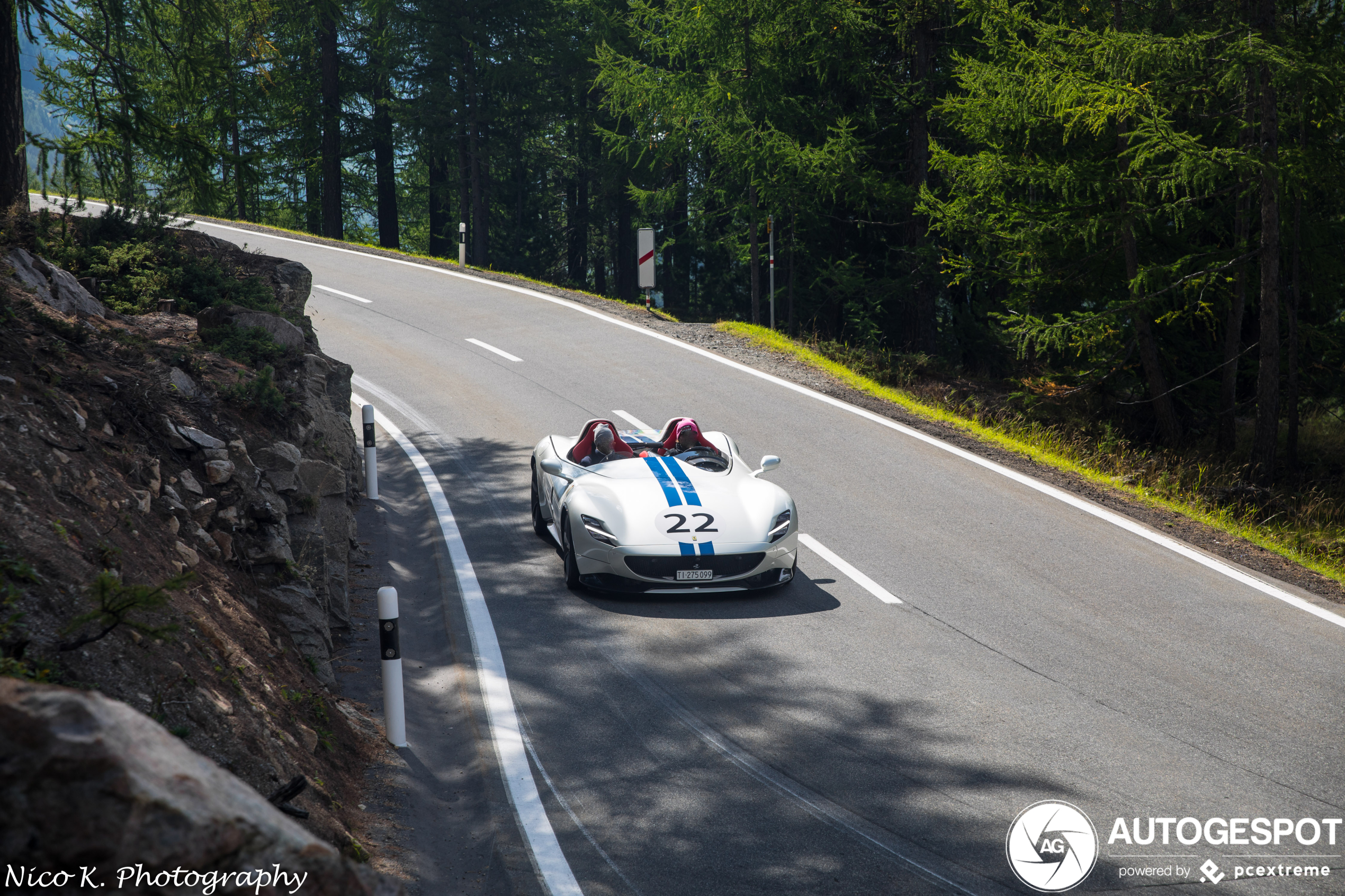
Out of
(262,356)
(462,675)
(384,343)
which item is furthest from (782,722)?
(384,343)

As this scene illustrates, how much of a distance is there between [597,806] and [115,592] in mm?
2738

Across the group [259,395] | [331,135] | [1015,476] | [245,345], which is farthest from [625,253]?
[259,395]

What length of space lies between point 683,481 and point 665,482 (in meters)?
0.18

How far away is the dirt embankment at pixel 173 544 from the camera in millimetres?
4035

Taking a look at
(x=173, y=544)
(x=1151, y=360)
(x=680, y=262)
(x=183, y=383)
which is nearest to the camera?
(x=173, y=544)

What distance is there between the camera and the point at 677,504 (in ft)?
29.0

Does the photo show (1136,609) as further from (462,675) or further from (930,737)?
(462,675)

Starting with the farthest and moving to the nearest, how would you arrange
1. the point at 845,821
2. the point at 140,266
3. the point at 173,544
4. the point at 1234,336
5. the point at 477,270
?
1. the point at 477,270
2. the point at 1234,336
3. the point at 140,266
4. the point at 173,544
5. the point at 845,821

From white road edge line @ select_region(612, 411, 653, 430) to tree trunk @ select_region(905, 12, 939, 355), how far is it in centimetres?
886

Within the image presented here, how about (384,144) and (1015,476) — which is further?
(384,144)

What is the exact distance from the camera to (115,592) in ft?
12.3

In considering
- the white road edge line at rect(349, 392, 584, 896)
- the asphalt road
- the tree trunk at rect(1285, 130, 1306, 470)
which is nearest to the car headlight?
the asphalt road

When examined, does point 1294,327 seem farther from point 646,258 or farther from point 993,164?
point 646,258

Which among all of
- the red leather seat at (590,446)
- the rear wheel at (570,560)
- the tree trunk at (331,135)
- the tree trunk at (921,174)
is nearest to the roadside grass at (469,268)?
the tree trunk at (331,135)
